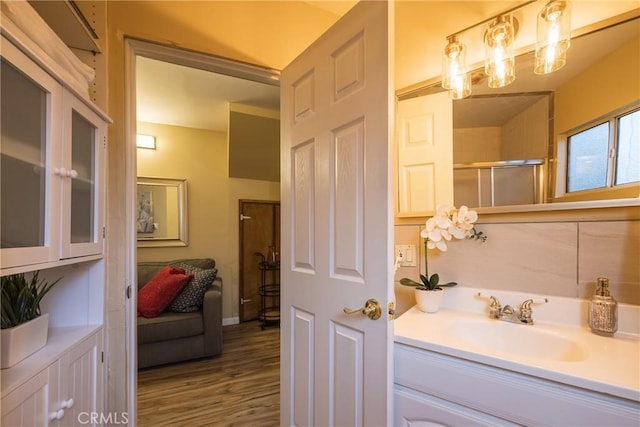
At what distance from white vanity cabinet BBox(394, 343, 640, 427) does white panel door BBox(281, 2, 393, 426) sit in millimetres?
74

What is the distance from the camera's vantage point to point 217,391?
2129mm

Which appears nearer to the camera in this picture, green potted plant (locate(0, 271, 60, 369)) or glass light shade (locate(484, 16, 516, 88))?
green potted plant (locate(0, 271, 60, 369))

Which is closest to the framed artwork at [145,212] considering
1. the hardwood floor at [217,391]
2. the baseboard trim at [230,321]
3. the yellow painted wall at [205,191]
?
the yellow painted wall at [205,191]

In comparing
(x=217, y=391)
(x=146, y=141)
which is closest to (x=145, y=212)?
(x=146, y=141)

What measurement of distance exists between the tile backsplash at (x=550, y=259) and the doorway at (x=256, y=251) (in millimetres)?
2892

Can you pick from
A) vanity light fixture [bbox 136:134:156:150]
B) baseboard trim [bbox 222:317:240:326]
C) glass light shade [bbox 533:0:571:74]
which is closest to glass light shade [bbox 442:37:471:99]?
glass light shade [bbox 533:0:571:74]

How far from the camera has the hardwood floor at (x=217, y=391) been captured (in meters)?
1.81

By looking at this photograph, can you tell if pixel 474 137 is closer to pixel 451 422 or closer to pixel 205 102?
pixel 451 422

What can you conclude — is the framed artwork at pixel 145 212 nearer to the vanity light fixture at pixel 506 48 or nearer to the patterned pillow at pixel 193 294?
the patterned pillow at pixel 193 294

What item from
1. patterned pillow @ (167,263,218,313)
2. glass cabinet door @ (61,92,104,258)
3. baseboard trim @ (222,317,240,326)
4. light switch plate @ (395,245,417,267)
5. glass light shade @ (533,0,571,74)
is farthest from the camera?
baseboard trim @ (222,317,240,326)

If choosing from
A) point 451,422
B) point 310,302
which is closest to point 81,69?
point 310,302

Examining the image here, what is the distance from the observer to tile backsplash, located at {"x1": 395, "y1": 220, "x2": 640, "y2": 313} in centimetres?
96

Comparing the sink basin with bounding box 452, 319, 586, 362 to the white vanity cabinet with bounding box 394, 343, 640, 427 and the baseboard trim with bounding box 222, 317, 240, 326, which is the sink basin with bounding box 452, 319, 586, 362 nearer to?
the white vanity cabinet with bounding box 394, 343, 640, 427

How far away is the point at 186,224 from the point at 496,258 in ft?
11.2
